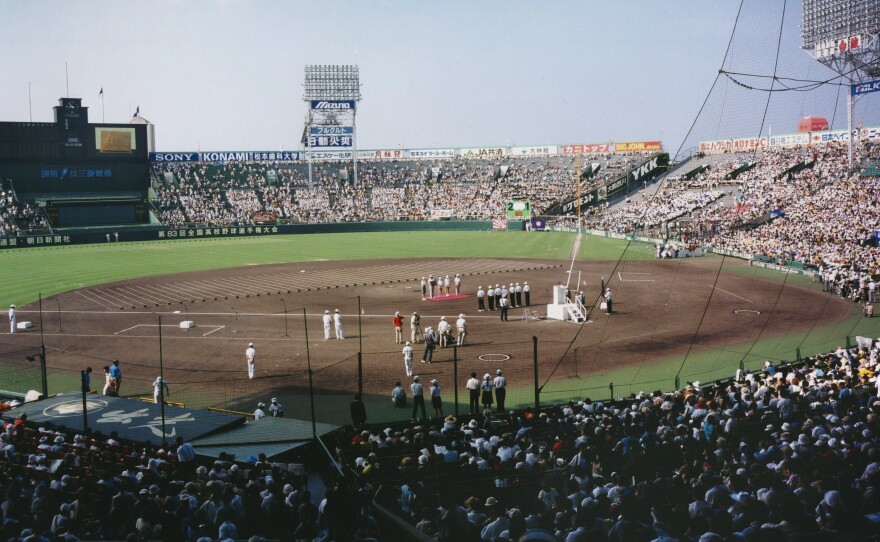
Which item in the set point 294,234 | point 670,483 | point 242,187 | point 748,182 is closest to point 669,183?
point 748,182

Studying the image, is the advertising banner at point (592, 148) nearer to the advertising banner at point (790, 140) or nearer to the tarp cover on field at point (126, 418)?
the advertising banner at point (790, 140)

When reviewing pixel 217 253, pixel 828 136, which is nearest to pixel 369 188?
pixel 217 253

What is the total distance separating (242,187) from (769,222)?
70.4 meters

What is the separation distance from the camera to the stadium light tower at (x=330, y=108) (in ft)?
338

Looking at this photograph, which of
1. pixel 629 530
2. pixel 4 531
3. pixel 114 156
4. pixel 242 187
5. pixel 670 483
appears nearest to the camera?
pixel 629 530

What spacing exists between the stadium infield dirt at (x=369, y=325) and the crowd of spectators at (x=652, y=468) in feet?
20.7

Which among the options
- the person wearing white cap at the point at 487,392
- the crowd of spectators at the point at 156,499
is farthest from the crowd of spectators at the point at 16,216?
the person wearing white cap at the point at 487,392

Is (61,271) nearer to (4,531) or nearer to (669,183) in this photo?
(4,531)

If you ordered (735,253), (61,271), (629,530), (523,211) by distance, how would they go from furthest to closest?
1. (523,211)
2. (735,253)
3. (61,271)
4. (629,530)

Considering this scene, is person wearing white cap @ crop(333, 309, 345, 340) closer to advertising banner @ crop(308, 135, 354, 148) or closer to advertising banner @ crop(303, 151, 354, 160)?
advertising banner @ crop(308, 135, 354, 148)

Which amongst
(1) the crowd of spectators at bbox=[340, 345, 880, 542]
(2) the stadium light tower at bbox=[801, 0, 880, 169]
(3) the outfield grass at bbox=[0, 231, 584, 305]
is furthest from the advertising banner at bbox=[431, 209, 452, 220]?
(1) the crowd of spectators at bbox=[340, 345, 880, 542]

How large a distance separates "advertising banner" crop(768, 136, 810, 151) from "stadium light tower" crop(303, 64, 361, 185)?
55.8m

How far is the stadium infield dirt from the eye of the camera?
21.8m

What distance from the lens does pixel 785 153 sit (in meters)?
64.2
